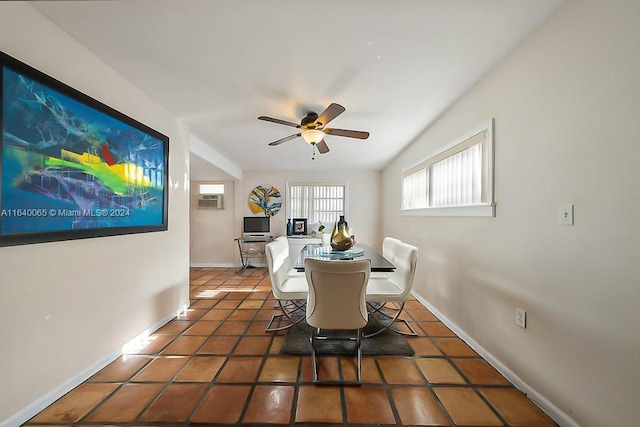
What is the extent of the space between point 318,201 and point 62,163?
4.62 meters

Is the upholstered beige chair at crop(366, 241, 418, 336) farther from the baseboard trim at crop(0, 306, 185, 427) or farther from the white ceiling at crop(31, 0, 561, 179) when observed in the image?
the baseboard trim at crop(0, 306, 185, 427)

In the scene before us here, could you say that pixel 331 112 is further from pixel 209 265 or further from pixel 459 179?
pixel 209 265

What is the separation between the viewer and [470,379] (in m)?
1.71

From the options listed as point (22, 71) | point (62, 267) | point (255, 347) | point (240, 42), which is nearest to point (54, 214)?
point (62, 267)

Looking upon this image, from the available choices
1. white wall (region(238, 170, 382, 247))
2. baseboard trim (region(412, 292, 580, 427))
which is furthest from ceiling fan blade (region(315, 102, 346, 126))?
white wall (region(238, 170, 382, 247))

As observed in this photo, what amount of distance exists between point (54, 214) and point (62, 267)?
13.6 inches

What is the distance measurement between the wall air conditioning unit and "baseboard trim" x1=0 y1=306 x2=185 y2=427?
3.88 meters

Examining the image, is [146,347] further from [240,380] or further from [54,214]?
[54,214]

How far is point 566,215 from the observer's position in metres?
1.33

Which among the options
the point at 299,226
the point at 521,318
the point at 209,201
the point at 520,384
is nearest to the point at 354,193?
the point at 299,226

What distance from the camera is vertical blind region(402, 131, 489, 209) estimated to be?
2.12 meters

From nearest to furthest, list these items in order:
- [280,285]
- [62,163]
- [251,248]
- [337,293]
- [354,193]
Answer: [62,163] < [337,293] < [280,285] < [251,248] < [354,193]

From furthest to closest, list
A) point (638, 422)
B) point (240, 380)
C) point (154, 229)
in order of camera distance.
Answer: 1. point (154, 229)
2. point (240, 380)
3. point (638, 422)

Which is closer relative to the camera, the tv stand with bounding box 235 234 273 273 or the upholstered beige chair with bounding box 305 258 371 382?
the upholstered beige chair with bounding box 305 258 371 382
